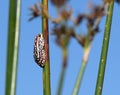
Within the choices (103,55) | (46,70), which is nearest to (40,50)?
(46,70)

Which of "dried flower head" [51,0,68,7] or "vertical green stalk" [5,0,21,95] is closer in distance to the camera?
"dried flower head" [51,0,68,7]

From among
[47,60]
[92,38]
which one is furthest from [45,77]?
[92,38]

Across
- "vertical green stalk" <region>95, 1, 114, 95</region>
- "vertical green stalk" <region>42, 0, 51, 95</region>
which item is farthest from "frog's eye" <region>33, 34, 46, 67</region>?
"vertical green stalk" <region>95, 1, 114, 95</region>

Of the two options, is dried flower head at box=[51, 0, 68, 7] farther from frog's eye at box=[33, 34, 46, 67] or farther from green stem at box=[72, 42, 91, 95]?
frog's eye at box=[33, 34, 46, 67]

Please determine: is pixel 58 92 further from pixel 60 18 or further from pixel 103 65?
pixel 103 65

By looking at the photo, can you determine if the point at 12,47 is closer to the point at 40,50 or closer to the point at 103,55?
→ the point at 40,50

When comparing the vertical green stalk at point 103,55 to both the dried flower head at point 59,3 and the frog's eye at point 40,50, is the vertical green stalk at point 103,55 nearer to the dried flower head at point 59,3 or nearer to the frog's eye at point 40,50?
the frog's eye at point 40,50

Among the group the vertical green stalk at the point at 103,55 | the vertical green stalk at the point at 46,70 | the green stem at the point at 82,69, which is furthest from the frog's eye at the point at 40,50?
the green stem at the point at 82,69

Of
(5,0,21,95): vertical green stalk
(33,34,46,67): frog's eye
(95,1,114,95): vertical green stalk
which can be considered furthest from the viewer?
(95,1,114,95): vertical green stalk
